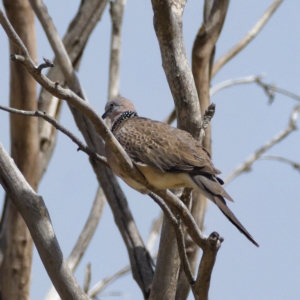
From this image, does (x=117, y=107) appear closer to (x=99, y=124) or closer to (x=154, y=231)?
(x=99, y=124)

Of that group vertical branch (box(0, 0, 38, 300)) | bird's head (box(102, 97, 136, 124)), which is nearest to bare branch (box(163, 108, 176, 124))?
vertical branch (box(0, 0, 38, 300))

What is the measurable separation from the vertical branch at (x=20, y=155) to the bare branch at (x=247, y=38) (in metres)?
2.05

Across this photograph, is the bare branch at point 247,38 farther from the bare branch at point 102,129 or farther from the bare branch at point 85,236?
the bare branch at point 102,129

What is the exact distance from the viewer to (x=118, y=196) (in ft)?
19.1

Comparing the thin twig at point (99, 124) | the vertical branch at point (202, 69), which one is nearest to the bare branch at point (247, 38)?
the vertical branch at point (202, 69)

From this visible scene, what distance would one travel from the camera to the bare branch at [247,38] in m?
7.00

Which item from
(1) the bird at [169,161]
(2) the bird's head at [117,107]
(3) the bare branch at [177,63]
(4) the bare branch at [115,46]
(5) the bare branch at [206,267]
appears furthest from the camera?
(4) the bare branch at [115,46]

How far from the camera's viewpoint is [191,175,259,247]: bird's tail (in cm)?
345

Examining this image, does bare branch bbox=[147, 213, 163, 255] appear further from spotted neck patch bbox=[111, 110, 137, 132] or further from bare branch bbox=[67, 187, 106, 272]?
spotted neck patch bbox=[111, 110, 137, 132]

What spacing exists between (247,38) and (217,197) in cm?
412

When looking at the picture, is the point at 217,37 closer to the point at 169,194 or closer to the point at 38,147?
the point at 38,147

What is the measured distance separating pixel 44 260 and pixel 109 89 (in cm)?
331

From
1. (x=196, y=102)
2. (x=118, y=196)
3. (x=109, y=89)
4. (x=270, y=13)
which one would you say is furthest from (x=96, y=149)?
(x=270, y=13)

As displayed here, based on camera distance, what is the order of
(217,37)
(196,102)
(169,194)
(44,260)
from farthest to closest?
1. (217,37)
2. (196,102)
3. (44,260)
4. (169,194)
